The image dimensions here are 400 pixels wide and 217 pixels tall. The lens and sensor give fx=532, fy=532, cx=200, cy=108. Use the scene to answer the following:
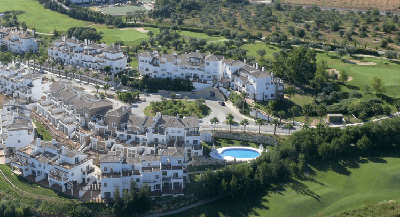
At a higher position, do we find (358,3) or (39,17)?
(358,3)

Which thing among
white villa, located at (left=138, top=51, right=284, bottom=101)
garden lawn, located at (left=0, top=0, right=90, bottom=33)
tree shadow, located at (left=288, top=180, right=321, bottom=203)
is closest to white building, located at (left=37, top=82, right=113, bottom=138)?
white villa, located at (left=138, top=51, right=284, bottom=101)

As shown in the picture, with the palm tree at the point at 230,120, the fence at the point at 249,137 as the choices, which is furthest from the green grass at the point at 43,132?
the palm tree at the point at 230,120

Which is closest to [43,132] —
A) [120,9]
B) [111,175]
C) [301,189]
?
[111,175]

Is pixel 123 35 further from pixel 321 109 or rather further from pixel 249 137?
pixel 321 109

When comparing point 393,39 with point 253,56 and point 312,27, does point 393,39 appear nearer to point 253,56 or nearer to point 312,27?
point 312,27

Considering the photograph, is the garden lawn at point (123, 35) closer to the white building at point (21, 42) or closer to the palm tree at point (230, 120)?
the white building at point (21, 42)

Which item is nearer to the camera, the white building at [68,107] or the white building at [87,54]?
the white building at [68,107]

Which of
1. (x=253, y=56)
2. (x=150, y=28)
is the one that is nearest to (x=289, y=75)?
(x=253, y=56)
